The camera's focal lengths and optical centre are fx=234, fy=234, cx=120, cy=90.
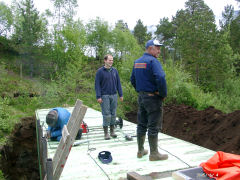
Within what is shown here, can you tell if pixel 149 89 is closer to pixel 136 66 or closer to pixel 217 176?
pixel 136 66

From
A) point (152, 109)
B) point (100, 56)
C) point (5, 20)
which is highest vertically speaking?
point (5, 20)

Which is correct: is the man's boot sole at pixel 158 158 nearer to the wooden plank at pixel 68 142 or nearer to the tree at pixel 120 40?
the wooden plank at pixel 68 142

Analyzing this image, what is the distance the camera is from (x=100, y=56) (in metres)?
29.9

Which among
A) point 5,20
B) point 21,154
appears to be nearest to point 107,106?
point 21,154

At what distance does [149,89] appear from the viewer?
336 centimetres

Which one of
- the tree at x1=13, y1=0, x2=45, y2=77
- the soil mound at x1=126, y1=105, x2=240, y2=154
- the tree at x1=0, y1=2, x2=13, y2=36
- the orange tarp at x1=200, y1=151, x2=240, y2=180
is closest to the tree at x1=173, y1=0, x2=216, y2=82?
the soil mound at x1=126, y1=105, x2=240, y2=154

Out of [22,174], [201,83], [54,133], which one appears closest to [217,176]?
[54,133]

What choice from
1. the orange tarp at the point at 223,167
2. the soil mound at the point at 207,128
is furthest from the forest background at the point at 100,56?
the orange tarp at the point at 223,167

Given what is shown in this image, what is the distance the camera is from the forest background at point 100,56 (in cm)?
1013

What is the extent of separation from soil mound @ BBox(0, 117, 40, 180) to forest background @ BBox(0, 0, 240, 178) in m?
0.41

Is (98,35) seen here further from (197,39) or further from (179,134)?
(179,134)

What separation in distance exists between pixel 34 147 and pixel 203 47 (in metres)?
13.9

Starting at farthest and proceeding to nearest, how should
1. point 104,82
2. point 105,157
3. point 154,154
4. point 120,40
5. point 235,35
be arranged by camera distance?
point 120,40 → point 235,35 → point 104,82 → point 105,157 → point 154,154

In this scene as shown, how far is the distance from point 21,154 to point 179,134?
6.49 metres
